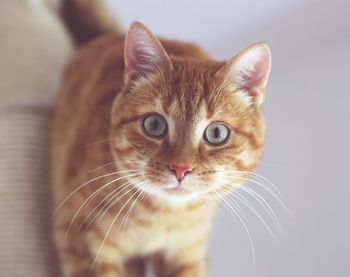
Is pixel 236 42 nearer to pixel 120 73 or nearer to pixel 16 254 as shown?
pixel 120 73

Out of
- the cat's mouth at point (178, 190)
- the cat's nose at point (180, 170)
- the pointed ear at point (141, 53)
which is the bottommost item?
the cat's mouth at point (178, 190)

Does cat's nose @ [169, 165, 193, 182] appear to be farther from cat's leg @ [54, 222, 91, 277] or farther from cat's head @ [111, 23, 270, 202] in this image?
cat's leg @ [54, 222, 91, 277]

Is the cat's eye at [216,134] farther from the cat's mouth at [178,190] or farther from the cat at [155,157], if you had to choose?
the cat's mouth at [178,190]

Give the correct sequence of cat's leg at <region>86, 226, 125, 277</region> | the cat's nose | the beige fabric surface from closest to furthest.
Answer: the cat's nose, cat's leg at <region>86, 226, 125, 277</region>, the beige fabric surface

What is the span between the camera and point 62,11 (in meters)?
1.92

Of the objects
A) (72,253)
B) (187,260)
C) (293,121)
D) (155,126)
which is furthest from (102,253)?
(293,121)

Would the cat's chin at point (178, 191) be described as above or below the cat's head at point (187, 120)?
below

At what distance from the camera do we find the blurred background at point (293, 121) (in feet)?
5.23

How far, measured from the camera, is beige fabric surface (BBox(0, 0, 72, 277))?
57.3 inches

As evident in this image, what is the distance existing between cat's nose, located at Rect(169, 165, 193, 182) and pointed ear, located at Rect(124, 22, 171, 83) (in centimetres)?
23

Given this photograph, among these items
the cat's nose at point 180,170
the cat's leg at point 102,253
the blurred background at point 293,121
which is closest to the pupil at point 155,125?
the cat's nose at point 180,170

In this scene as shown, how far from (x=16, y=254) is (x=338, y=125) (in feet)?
3.18

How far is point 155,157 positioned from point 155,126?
70 mm

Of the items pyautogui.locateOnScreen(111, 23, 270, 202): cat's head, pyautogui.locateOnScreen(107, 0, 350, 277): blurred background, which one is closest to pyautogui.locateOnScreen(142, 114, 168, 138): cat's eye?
pyautogui.locateOnScreen(111, 23, 270, 202): cat's head
